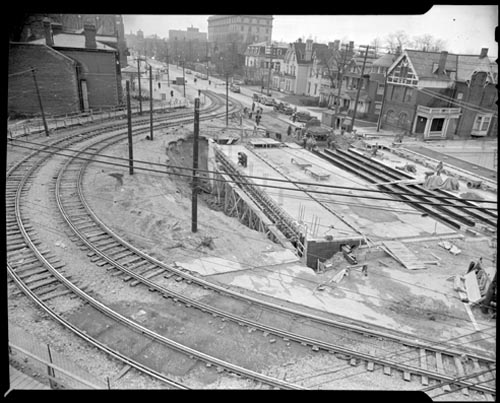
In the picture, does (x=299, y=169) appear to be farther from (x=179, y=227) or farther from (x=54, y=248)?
(x=54, y=248)

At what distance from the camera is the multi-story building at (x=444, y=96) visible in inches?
1172

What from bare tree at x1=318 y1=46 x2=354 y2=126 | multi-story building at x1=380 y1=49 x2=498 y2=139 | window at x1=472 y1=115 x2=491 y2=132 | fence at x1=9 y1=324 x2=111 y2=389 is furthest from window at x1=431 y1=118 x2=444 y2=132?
fence at x1=9 y1=324 x2=111 y2=389

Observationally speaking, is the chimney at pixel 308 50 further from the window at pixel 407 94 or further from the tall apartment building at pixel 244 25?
the window at pixel 407 94

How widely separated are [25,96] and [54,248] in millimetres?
21647

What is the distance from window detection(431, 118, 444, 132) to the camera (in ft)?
99.3

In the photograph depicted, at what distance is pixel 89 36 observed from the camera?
30.8m

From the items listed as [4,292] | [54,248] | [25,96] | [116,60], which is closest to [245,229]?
[54,248]

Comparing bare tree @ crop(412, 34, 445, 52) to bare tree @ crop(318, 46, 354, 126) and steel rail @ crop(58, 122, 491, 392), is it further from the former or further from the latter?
steel rail @ crop(58, 122, 491, 392)

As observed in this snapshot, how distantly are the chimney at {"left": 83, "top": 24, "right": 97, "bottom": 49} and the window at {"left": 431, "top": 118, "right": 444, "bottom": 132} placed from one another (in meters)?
28.2

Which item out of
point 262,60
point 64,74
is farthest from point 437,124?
point 262,60

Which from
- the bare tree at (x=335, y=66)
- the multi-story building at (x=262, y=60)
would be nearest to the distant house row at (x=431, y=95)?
the bare tree at (x=335, y=66)

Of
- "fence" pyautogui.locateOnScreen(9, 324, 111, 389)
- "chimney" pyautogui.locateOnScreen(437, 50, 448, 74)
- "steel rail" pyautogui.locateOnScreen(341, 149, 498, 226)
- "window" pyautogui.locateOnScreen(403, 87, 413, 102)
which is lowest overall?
"steel rail" pyautogui.locateOnScreen(341, 149, 498, 226)

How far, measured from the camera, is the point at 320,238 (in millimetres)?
12445

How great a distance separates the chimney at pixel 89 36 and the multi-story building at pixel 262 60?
111 ft
